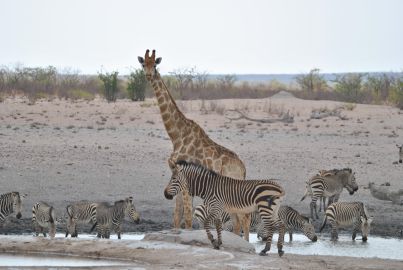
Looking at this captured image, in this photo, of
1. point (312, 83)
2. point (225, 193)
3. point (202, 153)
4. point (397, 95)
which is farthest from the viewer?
point (312, 83)

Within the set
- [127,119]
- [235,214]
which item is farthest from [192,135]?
[127,119]

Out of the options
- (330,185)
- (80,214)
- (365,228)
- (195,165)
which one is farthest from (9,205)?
(330,185)

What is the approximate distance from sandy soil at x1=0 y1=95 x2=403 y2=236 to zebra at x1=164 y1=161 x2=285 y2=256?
10.4ft

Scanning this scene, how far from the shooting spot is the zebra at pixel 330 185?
57.1ft

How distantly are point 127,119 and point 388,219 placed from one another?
12262 millimetres

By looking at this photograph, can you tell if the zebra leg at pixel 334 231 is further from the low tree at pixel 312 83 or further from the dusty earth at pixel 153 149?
the low tree at pixel 312 83

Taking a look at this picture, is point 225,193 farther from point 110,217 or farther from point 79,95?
point 79,95

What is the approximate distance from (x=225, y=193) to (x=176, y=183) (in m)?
0.69

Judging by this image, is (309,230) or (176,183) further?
(309,230)

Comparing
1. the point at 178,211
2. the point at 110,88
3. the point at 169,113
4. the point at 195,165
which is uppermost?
the point at 110,88

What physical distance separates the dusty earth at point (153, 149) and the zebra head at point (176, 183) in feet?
9.77

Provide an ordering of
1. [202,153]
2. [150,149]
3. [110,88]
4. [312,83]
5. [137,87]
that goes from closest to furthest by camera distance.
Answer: [202,153] < [150,149] < [137,87] < [110,88] < [312,83]

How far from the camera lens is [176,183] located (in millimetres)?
13039

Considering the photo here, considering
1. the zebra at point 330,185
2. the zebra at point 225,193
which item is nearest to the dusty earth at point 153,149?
the zebra at point 330,185
